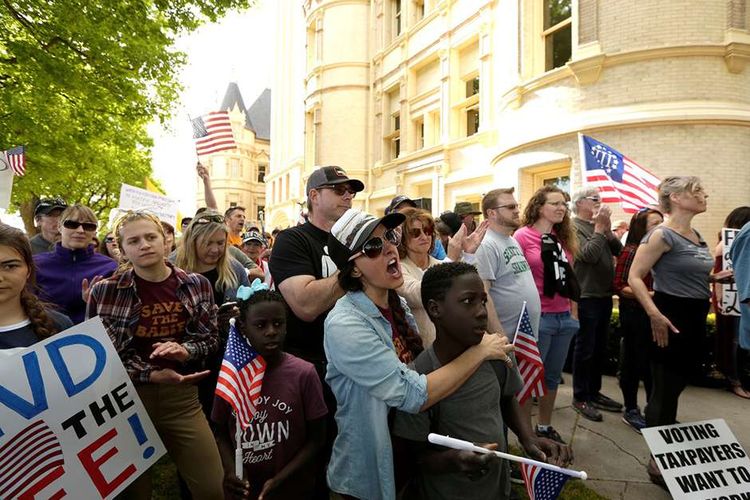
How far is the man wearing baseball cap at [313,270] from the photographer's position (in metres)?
2.39

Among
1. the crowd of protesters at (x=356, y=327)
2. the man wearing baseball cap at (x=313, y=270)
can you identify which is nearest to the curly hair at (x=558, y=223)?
the crowd of protesters at (x=356, y=327)

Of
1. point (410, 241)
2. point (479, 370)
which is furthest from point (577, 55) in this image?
Answer: point (479, 370)

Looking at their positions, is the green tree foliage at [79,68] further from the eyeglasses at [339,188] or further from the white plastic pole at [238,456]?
the white plastic pole at [238,456]

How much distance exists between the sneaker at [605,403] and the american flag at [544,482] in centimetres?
341

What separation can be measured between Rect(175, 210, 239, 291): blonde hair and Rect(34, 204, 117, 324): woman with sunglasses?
646 millimetres

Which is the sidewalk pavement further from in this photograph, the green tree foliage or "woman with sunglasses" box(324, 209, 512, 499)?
the green tree foliage

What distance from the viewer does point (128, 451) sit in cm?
229

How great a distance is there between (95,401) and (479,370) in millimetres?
1838

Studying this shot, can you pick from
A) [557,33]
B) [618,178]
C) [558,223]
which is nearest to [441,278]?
[558,223]

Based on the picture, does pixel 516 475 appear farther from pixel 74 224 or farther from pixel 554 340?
pixel 74 224

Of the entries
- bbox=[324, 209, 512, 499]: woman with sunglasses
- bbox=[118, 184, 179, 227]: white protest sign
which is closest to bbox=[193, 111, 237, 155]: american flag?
bbox=[118, 184, 179, 227]: white protest sign

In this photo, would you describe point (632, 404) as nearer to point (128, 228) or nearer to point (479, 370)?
point (479, 370)

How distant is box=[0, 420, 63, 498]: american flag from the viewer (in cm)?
188


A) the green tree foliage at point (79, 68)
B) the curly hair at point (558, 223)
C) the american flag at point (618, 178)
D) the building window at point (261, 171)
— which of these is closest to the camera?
the curly hair at point (558, 223)
